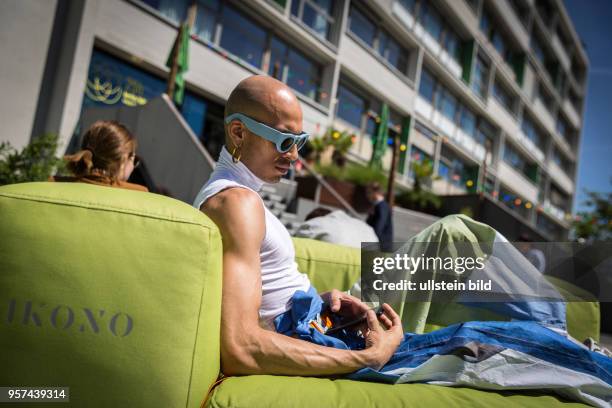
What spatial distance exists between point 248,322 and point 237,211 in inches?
14.1

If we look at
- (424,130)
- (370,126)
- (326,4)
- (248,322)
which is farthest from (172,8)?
(424,130)

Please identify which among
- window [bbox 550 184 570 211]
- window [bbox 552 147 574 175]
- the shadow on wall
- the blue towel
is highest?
window [bbox 552 147 574 175]

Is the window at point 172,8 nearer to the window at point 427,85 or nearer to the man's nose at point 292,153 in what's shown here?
the man's nose at point 292,153

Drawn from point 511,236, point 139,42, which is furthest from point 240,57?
point 511,236

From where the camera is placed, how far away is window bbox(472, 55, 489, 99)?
24.8m

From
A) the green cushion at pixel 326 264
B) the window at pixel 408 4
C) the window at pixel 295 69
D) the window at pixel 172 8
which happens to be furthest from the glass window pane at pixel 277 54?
the green cushion at pixel 326 264

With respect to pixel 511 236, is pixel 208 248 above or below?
below

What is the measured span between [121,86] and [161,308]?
11.7 metres

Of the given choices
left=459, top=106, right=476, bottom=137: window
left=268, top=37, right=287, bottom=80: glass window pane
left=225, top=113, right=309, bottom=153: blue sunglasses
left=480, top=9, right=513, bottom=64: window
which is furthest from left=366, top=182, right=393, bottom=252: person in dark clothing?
left=480, top=9, right=513, bottom=64: window

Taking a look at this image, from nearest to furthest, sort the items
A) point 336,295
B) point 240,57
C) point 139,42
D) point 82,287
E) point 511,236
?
1. point 82,287
2. point 336,295
3. point 139,42
4. point 240,57
5. point 511,236

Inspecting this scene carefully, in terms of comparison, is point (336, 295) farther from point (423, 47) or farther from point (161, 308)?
point (423, 47)

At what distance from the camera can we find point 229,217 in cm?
133

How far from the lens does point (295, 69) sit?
15766 millimetres

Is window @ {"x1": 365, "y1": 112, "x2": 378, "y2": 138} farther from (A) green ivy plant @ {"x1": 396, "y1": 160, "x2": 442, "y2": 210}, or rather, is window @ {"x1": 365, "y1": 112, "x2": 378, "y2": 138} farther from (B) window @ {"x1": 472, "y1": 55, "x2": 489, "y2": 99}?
(B) window @ {"x1": 472, "y1": 55, "x2": 489, "y2": 99}
